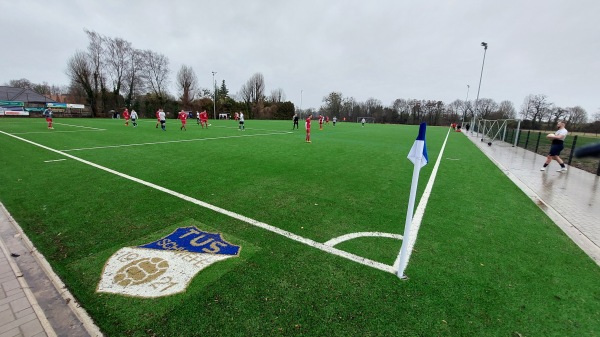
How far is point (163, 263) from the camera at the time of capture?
3.42 meters

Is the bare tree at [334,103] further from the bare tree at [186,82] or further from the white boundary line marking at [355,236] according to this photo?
the white boundary line marking at [355,236]

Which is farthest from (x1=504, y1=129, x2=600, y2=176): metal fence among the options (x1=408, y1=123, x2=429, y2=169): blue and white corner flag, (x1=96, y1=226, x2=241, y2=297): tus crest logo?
(x1=96, y1=226, x2=241, y2=297): tus crest logo

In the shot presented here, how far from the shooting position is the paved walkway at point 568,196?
4.76m

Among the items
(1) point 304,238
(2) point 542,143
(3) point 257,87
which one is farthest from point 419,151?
(3) point 257,87

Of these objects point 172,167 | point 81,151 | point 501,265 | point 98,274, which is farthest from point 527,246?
point 81,151

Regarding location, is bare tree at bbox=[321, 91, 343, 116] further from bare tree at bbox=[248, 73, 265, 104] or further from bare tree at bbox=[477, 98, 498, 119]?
bare tree at bbox=[477, 98, 498, 119]

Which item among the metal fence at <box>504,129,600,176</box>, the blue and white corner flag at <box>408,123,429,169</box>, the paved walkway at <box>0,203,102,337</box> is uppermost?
the blue and white corner flag at <box>408,123,429,169</box>

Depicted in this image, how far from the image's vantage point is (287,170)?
29.0 ft

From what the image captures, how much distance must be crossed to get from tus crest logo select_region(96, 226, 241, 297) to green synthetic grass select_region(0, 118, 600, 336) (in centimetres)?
12

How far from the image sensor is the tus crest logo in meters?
2.96

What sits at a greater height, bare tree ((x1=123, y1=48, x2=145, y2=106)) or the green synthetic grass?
bare tree ((x1=123, y1=48, x2=145, y2=106))

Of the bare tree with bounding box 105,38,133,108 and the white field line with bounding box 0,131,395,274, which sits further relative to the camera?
the bare tree with bounding box 105,38,133,108

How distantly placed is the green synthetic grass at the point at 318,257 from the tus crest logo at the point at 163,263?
124 mm

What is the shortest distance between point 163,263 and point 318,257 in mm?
1973
